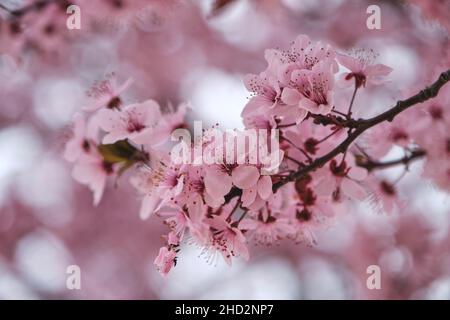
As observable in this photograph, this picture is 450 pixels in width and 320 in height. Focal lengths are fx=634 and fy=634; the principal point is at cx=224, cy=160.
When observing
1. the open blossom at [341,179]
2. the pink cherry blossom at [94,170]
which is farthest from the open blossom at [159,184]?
the open blossom at [341,179]

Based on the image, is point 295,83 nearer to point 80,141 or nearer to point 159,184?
point 159,184

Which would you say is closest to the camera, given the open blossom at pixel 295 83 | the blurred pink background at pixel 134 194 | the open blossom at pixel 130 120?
the open blossom at pixel 295 83

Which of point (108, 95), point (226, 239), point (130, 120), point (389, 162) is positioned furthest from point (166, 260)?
point (389, 162)

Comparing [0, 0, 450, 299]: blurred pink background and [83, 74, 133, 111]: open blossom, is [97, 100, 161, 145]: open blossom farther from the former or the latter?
[0, 0, 450, 299]: blurred pink background

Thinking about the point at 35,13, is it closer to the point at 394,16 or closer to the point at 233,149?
the point at 233,149

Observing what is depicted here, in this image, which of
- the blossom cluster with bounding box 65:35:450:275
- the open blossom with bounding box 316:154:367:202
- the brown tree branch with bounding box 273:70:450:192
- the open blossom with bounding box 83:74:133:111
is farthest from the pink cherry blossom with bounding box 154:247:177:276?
the open blossom with bounding box 83:74:133:111

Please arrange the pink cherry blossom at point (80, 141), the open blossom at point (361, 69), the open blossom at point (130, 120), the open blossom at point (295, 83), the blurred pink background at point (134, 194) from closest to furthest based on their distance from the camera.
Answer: the open blossom at point (295, 83), the open blossom at point (361, 69), the open blossom at point (130, 120), the pink cherry blossom at point (80, 141), the blurred pink background at point (134, 194)

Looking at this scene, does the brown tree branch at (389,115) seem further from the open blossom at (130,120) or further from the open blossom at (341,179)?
the open blossom at (130,120)
